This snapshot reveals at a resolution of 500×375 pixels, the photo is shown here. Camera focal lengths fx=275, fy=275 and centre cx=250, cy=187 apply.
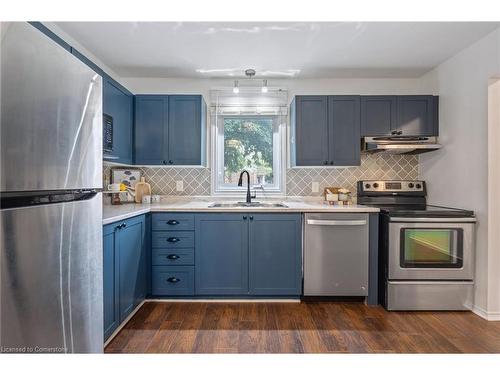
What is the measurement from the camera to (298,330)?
6.97 feet

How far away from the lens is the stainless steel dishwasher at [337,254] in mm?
2580

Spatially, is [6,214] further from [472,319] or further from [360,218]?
[472,319]

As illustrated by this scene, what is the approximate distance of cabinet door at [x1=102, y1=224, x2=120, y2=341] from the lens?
1863mm

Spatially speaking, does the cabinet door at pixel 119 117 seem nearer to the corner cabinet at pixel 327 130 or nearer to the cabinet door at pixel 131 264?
the cabinet door at pixel 131 264

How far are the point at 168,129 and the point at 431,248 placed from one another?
2805 millimetres

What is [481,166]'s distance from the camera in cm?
236

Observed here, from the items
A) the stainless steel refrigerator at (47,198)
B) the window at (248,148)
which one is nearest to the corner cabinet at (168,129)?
the window at (248,148)

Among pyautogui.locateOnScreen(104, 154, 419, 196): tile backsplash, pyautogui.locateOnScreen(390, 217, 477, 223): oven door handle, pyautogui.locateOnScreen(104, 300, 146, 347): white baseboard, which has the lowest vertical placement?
pyautogui.locateOnScreen(104, 300, 146, 347): white baseboard

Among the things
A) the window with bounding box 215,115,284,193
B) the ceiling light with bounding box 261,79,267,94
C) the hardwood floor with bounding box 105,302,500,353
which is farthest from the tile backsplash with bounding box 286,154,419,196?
the hardwood floor with bounding box 105,302,500,353

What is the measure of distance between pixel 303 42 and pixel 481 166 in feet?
6.12

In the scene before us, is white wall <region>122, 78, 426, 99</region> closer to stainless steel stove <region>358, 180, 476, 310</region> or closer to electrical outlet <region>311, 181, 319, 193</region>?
electrical outlet <region>311, 181, 319, 193</region>

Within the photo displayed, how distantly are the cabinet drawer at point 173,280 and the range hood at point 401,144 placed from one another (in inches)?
87.5

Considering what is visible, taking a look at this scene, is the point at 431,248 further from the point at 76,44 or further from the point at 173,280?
the point at 76,44

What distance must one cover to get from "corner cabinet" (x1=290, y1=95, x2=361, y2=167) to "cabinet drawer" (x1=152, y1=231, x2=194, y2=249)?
1.37 m
